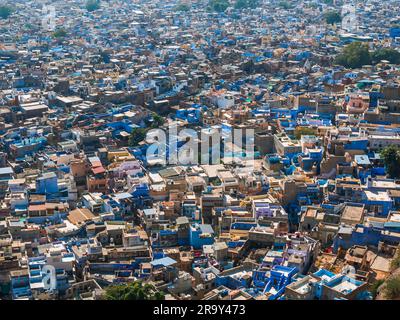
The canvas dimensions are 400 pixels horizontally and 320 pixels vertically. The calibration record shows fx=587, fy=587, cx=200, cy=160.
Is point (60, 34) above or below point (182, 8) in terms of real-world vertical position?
below

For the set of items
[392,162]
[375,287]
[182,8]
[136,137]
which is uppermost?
[182,8]

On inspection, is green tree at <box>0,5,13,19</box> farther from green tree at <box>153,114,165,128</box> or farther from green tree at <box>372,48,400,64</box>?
green tree at <box>153,114,165,128</box>

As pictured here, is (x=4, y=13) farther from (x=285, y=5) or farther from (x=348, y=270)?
(x=348, y=270)

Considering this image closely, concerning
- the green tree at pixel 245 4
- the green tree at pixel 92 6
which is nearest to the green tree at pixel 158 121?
the green tree at pixel 245 4

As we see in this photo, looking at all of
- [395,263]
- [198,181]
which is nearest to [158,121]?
[198,181]

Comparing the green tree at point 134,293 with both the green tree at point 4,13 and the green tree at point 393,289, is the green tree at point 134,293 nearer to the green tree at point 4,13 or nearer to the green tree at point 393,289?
the green tree at point 393,289

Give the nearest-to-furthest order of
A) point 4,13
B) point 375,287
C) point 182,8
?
point 375,287
point 4,13
point 182,8

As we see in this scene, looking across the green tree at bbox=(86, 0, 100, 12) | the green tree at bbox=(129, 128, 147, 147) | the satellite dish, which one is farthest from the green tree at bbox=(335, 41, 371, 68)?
the green tree at bbox=(86, 0, 100, 12)

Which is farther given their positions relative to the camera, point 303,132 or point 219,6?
point 219,6

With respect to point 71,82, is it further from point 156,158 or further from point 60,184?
point 60,184
